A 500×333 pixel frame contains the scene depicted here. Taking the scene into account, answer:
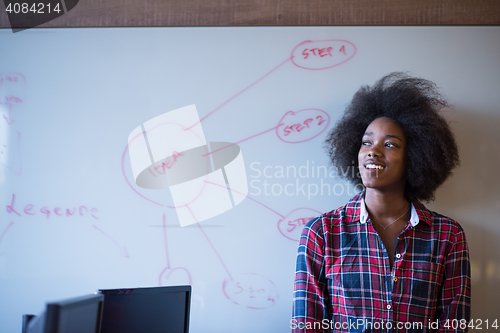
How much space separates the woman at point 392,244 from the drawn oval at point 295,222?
0.13m

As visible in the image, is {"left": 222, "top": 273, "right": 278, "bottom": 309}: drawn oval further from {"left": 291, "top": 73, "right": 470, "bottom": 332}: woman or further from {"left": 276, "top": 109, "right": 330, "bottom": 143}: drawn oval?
{"left": 276, "top": 109, "right": 330, "bottom": 143}: drawn oval

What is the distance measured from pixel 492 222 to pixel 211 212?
105 centimetres

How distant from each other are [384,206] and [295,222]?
0.33m

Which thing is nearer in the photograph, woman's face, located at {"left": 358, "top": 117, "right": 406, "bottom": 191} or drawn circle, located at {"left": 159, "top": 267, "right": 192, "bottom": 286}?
woman's face, located at {"left": 358, "top": 117, "right": 406, "bottom": 191}

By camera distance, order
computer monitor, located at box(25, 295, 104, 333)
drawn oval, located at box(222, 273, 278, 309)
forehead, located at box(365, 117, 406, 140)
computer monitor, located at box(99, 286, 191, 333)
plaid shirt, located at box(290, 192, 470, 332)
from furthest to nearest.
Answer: drawn oval, located at box(222, 273, 278, 309) < forehead, located at box(365, 117, 406, 140) < plaid shirt, located at box(290, 192, 470, 332) < computer monitor, located at box(99, 286, 191, 333) < computer monitor, located at box(25, 295, 104, 333)

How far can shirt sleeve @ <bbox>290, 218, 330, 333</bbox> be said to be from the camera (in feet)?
3.77

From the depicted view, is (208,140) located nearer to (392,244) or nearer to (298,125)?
(298,125)

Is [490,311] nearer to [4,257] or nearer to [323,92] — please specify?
[323,92]

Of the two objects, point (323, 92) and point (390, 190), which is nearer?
point (390, 190)

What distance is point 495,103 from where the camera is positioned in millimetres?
1381

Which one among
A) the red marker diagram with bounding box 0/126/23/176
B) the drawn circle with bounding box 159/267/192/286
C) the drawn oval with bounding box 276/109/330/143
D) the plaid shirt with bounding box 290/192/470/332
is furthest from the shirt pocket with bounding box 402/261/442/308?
the red marker diagram with bounding box 0/126/23/176

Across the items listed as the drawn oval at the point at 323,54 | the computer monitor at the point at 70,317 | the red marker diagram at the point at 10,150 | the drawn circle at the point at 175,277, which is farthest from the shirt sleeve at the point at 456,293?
the red marker diagram at the point at 10,150

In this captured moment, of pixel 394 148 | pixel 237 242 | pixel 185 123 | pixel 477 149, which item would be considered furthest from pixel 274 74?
pixel 477 149

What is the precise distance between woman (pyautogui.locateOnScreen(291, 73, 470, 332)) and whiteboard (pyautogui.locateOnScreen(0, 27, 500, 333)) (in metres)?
0.15
